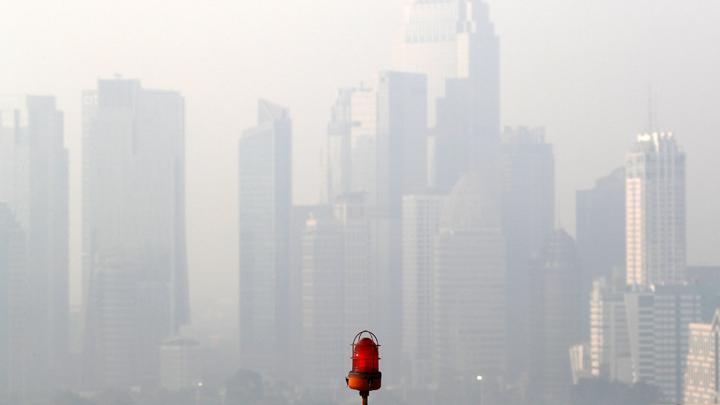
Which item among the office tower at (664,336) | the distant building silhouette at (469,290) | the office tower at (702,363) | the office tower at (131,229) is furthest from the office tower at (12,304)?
the office tower at (702,363)

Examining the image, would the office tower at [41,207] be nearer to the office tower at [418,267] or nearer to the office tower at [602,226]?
the office tower at [418,267]

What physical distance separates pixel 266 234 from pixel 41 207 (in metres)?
11.6

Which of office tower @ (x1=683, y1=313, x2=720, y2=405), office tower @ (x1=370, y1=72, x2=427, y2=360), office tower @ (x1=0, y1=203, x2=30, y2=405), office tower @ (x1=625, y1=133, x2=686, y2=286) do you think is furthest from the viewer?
office tower @ (x1=370, y1=72, x2=427, y2=360)

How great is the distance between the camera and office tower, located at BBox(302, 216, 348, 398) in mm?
65438

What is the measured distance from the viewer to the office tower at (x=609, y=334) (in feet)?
224

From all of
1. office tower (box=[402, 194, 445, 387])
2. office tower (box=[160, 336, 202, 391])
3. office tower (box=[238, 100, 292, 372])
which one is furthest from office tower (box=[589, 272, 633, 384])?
office tower (box=[160, 336, 202, 391])

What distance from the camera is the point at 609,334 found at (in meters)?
69.2

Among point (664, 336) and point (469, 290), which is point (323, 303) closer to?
point (469, 290)

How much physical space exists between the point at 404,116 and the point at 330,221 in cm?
802

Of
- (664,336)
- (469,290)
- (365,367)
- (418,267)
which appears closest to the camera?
(365,367)

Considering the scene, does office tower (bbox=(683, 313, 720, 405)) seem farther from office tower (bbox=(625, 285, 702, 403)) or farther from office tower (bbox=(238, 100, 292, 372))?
office tower (bbox=(238, 100, 292, 372))

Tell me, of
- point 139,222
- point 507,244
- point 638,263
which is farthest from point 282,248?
point 638,263

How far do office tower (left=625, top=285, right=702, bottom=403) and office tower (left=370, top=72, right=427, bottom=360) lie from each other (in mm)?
12904

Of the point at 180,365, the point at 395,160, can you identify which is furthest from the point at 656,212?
the point at 180,365
